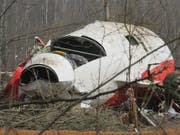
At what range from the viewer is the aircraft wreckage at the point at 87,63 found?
21.2 ft

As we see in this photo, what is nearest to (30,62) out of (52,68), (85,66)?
(52,68)

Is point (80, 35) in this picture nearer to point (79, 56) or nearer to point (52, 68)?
point (79, 56)

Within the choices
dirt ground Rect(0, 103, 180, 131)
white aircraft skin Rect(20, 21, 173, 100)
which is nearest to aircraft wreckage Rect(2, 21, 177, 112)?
white aircraft skin Rect(20, 21, 173, 100)

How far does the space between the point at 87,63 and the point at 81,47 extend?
2.22ft

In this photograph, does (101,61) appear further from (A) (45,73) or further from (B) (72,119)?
(B) (72,119)

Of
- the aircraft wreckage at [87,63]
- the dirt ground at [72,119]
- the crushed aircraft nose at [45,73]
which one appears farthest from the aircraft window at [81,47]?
the dirt ground at [72,119]

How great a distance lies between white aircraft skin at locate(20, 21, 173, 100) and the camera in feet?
21.8

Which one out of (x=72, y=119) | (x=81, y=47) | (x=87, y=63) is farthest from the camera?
(x=81, y=47)

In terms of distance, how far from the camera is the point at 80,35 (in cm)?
797

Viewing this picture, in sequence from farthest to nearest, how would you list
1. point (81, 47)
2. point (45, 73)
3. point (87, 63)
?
point (81, 47)
point (87, 63)
point (45, 73)

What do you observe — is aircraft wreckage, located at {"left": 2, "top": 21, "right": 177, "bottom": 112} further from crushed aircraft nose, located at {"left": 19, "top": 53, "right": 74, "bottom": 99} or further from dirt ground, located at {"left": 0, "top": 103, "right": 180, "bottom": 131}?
dirt ground, located at {"left": 0, "top": 103, "right": 180, "bottom": 131}

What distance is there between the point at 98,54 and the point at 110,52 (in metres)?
Answer: 0.22

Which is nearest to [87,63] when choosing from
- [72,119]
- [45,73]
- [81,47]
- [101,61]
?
[101,61]

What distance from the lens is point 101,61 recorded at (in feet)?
24.2
